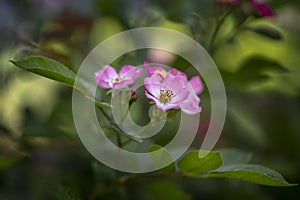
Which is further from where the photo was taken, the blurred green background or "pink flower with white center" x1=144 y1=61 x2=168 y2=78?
the blurred green background

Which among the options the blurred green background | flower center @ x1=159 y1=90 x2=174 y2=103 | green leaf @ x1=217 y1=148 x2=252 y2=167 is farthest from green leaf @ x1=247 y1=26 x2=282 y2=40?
flower center @ x1=159 y1=90 x2=174 y2=103

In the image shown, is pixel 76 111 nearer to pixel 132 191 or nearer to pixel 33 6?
pixel 132 191

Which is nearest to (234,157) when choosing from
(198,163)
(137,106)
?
(198,163)

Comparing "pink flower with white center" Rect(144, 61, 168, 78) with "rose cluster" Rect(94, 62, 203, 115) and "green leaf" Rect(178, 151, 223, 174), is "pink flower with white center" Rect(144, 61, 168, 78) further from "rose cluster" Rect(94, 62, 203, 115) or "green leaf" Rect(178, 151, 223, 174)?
"green leaf" Rect(178, 151, 223, 174)

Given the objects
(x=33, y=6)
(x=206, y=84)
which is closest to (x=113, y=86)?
(x=206, y=84)

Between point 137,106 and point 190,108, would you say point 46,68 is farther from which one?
point 137,106

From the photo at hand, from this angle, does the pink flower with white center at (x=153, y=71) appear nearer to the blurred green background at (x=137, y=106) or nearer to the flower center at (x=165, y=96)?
the flower center at (x=165, y=96)

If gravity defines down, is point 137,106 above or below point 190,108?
below
